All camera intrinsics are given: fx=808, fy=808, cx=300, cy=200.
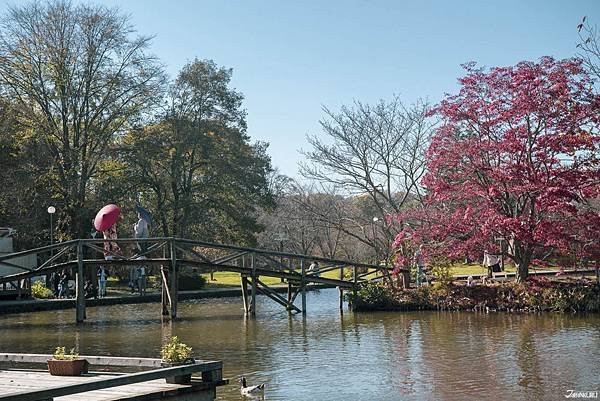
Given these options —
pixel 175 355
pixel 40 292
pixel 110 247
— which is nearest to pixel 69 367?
pixel 175 355

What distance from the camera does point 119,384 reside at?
29.9 ft

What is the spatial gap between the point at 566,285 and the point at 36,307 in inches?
778

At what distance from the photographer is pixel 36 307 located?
31609mm

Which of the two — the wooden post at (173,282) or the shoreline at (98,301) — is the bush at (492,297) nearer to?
the wooden post at (173,282)

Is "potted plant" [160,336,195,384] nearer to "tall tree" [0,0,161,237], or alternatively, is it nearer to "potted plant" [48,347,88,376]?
"potted plant" [48,347,88,376]

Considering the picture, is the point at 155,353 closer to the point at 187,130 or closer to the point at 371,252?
the point at 187,130

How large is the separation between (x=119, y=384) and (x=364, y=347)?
10846mm

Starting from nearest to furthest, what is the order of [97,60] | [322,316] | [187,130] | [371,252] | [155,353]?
1. [155,353]
2. [322,316]
3. [97,60]
4. [187,130]
5. [371,252]

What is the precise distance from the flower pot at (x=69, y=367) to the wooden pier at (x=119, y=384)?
9 centimetres

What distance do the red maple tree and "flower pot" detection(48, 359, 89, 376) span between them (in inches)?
692

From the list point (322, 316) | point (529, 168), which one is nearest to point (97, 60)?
point (322, 316)

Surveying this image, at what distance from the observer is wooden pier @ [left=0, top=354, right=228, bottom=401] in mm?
Answer: 8727

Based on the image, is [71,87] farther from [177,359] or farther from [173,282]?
[177,359]

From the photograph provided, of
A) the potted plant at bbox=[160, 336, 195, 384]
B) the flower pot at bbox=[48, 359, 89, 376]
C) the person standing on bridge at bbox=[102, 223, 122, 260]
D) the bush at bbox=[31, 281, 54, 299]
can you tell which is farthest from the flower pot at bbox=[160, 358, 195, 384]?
the bush at bbox=[31, 281, 54, 299]
